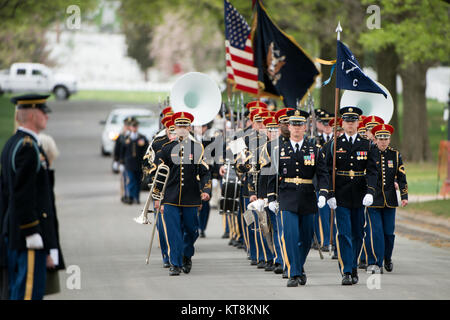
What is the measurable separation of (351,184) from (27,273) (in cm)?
493

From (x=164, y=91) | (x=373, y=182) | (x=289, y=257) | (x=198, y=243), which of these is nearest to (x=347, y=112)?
(x=373, y=182)

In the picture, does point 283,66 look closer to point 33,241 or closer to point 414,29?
point 414,29

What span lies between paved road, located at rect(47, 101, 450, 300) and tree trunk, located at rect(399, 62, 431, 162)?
1431cm

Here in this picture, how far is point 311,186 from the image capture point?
1095 cm

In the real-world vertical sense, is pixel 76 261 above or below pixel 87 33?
below

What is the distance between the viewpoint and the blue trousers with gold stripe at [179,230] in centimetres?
1202

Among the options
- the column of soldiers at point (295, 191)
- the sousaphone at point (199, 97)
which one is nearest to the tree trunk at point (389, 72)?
the sousaphone at point (199, 97)

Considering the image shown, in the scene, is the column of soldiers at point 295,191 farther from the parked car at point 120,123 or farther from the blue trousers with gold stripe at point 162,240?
the parked car at point 120,123

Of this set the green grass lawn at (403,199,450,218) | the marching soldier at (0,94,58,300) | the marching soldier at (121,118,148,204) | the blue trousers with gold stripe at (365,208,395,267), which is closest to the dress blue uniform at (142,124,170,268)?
the blue trousers with gold stripe at (365,208,395,267)

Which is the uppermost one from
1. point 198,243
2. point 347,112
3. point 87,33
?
point 87,33

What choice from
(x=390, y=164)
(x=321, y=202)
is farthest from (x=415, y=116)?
(x=321, y=202)

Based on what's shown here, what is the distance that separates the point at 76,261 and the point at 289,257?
3618mm
